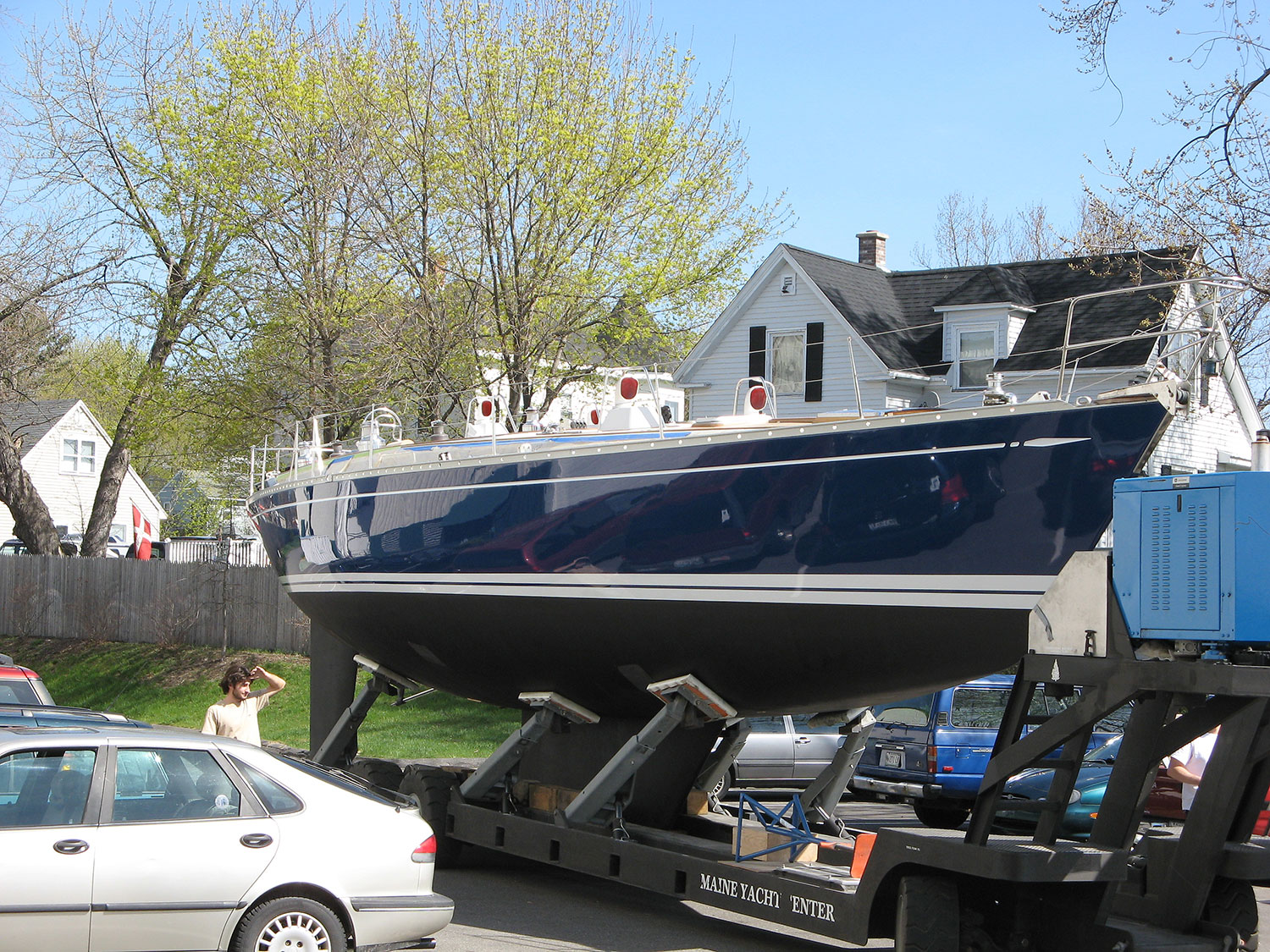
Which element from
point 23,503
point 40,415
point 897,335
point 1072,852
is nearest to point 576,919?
point 1072,852

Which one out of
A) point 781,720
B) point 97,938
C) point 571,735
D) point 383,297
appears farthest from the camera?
point 383,297

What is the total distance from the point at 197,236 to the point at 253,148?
322 centimetres

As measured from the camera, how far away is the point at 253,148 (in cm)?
2305

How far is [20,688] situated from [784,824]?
8.05 m

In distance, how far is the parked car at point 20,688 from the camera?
12.7 m


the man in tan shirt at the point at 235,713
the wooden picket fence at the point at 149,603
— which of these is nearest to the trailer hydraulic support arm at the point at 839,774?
the man in tan shirt at the point at 235,713

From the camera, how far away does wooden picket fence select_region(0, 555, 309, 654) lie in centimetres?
2669

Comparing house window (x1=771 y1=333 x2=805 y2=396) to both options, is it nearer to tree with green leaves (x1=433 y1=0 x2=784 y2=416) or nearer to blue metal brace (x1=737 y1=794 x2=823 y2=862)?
tree with green leaves (x1=433 y1=0 x2=784 y2=416)

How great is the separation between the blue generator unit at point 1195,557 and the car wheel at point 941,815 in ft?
24.8

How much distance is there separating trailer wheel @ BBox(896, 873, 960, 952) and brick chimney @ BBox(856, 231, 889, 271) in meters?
28.2

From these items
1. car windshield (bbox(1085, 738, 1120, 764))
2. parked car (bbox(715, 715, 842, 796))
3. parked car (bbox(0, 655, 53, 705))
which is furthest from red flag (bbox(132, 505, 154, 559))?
car windshield (bbox(1085, 738, 1120, 764))

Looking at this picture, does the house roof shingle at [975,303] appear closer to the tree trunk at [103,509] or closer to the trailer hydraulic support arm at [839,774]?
the tree trunk at [103,509]

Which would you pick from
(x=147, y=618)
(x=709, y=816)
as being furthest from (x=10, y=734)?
(x=147, y=618)

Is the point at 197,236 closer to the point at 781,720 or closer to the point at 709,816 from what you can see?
the point at 781,720
